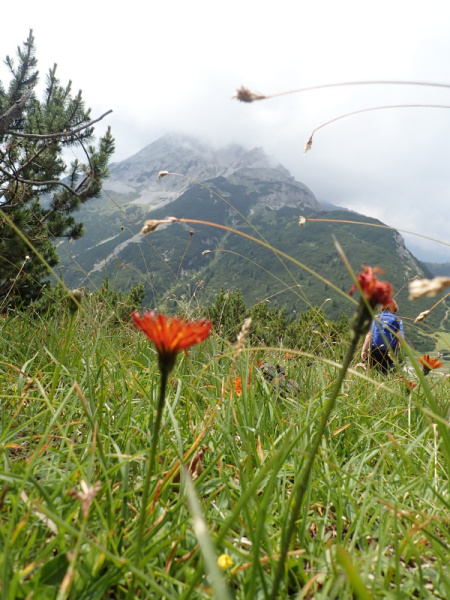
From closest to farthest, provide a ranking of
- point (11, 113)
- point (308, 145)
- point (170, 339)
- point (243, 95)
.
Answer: point (170, 339), point (243, 95), point (308, 145), point (11, 113)

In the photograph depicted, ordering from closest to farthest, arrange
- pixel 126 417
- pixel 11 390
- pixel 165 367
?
1. pixel 165 367
2. pixel 126 417
3. pixel 11 390

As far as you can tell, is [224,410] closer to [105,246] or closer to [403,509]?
[403,509]

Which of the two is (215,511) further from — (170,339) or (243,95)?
(243,95)

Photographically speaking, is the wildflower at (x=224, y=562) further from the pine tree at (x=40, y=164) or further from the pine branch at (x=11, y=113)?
the pine tree at (x=40, y=164)

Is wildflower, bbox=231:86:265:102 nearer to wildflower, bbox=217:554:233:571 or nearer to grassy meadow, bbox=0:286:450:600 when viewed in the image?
grassy meadow, bbox=0:286:450:600

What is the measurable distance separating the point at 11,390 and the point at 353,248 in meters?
147

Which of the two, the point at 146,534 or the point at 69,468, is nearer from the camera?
the point at 146,534

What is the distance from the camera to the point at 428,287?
520mm

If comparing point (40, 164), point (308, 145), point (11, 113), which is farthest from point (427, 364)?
point (40, 164)

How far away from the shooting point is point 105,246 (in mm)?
166125

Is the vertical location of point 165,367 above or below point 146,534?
above

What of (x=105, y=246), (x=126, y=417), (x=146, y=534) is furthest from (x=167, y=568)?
(x=105, y=246)

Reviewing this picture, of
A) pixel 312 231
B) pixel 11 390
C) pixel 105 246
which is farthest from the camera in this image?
pixel 312 231

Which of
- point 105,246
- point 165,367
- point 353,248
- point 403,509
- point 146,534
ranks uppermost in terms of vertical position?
point 165,367
